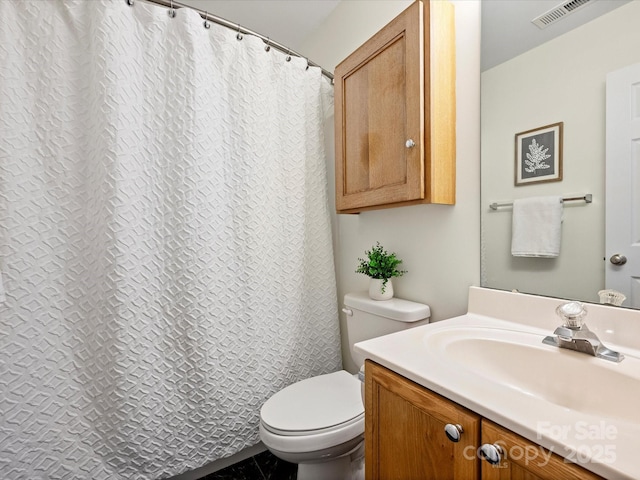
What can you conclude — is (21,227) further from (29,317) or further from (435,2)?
(435,2)

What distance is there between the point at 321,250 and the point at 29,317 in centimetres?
117

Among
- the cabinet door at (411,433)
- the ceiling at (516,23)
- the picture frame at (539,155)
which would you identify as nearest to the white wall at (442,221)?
the ceiling at (516,23)

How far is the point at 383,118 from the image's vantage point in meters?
1.21

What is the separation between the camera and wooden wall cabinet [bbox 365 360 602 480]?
1.50 ft

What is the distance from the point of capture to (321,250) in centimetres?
164

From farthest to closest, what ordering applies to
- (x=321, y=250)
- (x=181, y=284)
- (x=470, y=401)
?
(x=321, y=250) → (x=181, y=284) → (x=470, y=401)

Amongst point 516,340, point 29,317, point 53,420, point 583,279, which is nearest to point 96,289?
point 29,317

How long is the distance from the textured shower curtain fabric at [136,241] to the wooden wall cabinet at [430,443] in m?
0.77

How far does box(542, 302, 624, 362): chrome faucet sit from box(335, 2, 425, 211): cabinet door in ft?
1.73

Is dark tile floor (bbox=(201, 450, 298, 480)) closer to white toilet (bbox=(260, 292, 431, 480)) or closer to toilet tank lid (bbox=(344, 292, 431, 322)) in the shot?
white toilet (bbox=(260, 292, 431, 480))

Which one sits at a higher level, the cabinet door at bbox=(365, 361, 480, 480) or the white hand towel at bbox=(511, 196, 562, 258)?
the white hand towel at bbox=(511, 196, 562, 258)

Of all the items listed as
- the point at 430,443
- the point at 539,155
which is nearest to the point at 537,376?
the point at 430,443

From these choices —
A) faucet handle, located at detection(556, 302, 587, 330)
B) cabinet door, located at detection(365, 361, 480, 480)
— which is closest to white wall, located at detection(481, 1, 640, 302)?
faucet handle, located at detection(556, 302, 587, 330)

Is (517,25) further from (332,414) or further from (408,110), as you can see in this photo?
(332,414)
